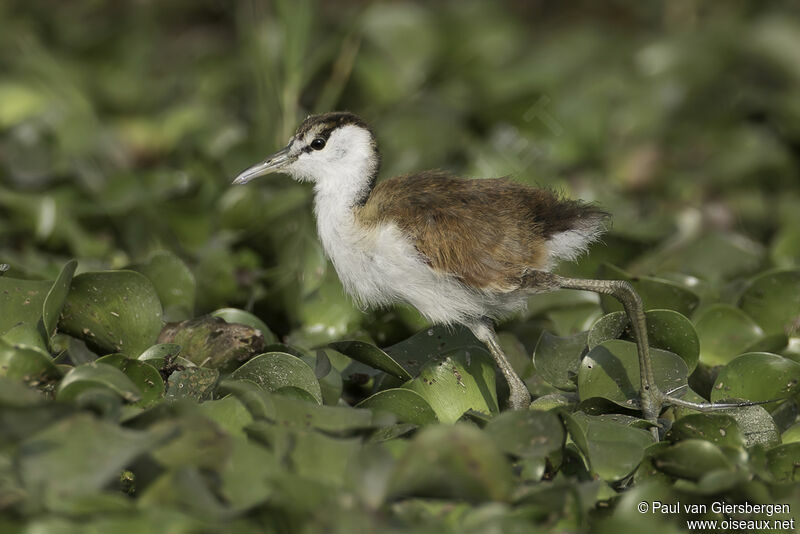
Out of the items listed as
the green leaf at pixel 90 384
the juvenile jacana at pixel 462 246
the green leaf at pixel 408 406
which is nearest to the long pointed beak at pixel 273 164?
the juvenile jacana at pixel 462 246

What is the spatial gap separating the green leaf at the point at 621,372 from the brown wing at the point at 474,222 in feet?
1.14

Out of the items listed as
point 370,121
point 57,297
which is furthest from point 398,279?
point 370,121

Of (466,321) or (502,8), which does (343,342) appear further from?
(502,8)

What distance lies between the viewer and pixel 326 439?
7.51 feet

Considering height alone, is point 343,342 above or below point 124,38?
below

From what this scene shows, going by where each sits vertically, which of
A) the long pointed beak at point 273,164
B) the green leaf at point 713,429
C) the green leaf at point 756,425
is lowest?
the green leaf at point 756,425

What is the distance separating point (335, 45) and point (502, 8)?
2.39m

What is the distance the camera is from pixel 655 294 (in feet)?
11.0

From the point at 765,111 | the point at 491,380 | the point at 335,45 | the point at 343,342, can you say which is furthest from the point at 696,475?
the point at 765,111

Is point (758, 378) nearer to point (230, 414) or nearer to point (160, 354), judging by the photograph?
point (230, 414)

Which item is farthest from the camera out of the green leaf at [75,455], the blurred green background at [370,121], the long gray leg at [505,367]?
the blurred green background at [370,121]

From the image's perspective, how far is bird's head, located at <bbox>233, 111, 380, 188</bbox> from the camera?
10.7 ft

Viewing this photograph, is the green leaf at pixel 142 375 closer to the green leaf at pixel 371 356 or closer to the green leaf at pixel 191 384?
the green leaf at pixel 191 384

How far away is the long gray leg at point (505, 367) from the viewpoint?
120 inches
